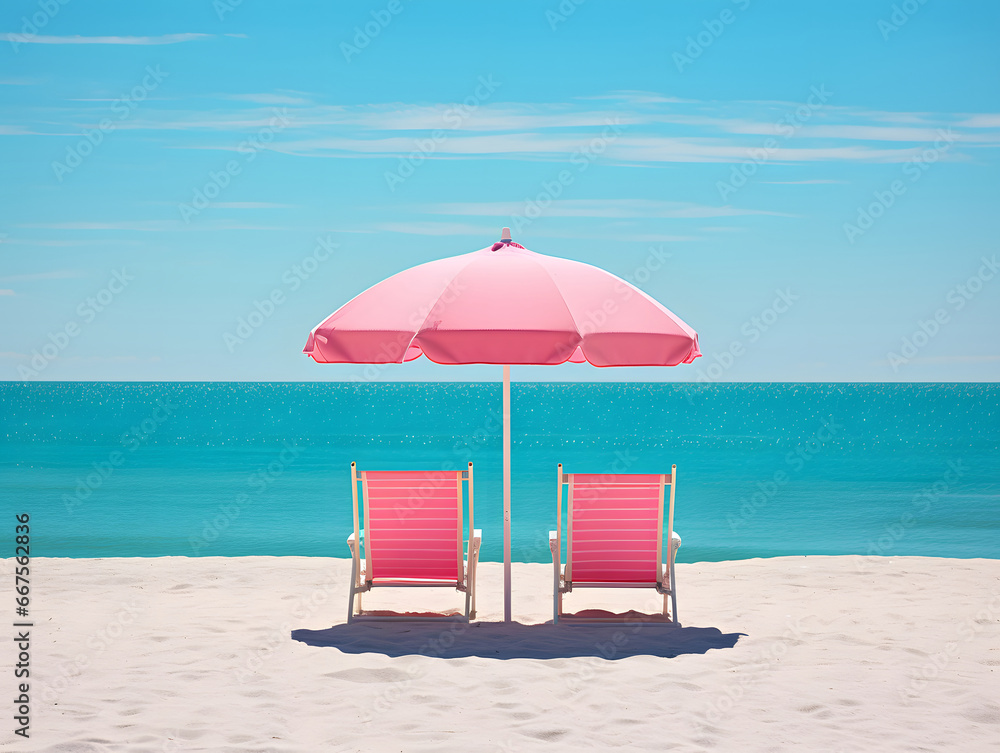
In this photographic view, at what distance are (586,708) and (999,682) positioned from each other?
6.88 ft

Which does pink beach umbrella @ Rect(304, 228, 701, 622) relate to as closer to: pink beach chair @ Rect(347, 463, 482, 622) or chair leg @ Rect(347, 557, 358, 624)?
pink beach chair @ Rect(347, 463, 482, 622)

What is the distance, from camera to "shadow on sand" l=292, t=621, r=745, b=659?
4578 millimetres

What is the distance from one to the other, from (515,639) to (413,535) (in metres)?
0.85

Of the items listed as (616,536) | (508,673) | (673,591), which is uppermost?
(616,536)

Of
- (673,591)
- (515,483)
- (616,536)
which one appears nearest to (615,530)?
(616,536)

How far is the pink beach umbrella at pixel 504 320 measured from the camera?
4230 mm

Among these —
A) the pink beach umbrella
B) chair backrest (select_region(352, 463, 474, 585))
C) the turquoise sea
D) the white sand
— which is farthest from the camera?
the turquoise sea

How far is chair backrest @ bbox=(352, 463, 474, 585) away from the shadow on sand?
320mm

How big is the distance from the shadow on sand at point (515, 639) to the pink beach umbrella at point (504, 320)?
4.70 ft

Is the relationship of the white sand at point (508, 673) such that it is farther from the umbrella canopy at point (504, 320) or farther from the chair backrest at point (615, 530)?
the umbrella canopy at point (504, 320)

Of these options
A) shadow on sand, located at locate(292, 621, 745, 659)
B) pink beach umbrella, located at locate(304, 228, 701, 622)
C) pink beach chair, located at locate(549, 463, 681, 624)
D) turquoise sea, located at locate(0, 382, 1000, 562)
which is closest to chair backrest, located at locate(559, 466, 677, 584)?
pink beach chair, located at locate(549, 463, 681, 624)

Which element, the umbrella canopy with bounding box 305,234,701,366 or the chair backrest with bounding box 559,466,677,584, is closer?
the umbrella canopy with bounding box 305,234,701,366

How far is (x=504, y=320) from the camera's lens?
14.1ft

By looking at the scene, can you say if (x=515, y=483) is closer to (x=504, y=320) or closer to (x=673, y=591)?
(x=673, y=591)
